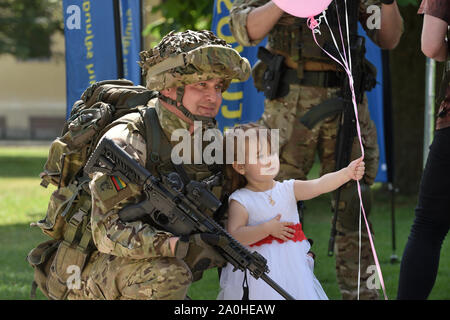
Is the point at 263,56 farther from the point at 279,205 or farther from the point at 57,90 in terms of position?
the point at 57,90

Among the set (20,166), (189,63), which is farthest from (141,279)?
(20,166)

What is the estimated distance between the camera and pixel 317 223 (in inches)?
388

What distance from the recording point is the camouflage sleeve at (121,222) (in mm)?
3262

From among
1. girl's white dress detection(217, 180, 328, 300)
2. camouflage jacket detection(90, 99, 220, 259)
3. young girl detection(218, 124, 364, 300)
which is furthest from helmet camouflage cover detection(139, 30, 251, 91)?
girl's white dress detection(217, 180, 328, 300)

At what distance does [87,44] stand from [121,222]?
3.11 m

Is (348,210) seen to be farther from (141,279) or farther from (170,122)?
(141,279)

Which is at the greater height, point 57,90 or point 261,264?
point 261,264

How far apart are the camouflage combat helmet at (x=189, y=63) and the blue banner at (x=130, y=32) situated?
9.40 feet

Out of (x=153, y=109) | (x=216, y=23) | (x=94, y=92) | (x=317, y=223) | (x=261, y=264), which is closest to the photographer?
(x=261, y=264)

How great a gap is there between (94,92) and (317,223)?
6269 mm

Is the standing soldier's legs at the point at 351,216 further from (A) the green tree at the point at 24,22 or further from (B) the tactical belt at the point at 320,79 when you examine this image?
(A) the green tree at the point at 24,22

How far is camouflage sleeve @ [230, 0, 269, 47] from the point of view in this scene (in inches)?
183

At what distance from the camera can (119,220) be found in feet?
11.0
